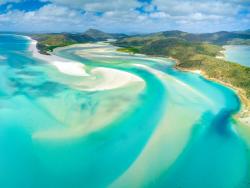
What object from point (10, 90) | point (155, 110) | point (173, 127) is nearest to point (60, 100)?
point (10, 90)

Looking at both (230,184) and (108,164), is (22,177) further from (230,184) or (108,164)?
(230,184)

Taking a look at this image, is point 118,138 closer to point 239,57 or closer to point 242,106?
point 242,106

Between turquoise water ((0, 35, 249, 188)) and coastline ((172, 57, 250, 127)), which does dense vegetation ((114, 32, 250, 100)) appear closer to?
coastline ((172, 57, 250, 127))

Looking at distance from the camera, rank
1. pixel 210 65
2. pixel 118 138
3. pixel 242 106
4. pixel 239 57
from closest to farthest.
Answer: pixel 118 138, pixel 242 106, pixel 210 65, pixel 239 57

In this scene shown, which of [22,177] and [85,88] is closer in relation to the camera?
[22,177]

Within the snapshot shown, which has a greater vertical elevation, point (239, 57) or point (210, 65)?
point (210, 65)

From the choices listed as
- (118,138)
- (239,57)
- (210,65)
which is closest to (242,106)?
(118,138)

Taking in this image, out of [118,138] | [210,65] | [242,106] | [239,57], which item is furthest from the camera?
[239,57]

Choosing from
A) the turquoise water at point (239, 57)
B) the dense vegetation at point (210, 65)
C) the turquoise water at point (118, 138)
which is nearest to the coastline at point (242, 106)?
the dense vegetation at point (210, 65)
